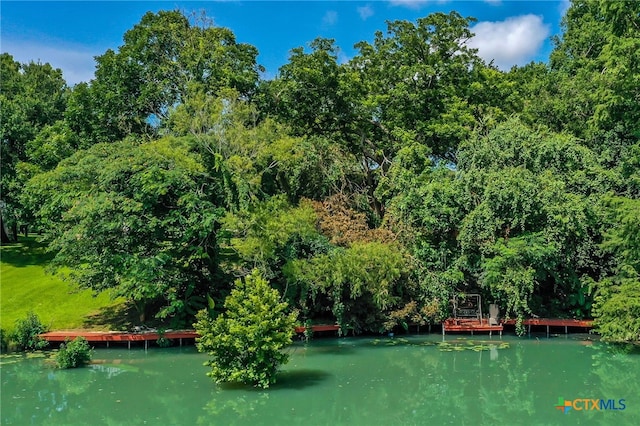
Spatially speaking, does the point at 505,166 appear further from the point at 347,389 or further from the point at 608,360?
the point at 347,389

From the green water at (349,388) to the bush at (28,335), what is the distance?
1319 mm

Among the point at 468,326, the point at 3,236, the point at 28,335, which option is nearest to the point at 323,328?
the point at 468,326

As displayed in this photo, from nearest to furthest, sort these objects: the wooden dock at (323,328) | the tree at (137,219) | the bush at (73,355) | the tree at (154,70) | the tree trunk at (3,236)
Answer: the bush at (73,355) → the tree at (137,219) → the wooden dock at (323,328) → the tree at (154,70) → the tree trunk at (3,236)

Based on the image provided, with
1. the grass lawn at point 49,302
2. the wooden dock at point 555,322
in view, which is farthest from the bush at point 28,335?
the wooden dock at point 555,322

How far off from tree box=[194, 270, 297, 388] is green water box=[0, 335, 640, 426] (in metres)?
0.52

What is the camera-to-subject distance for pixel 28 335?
18.6 m

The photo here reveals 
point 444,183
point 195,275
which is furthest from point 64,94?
point 444,183

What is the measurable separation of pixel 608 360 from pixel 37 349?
18637 mm

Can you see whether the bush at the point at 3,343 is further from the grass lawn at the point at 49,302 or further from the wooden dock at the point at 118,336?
the wooden dock at the point at 118,336

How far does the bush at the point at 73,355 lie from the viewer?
16.1 m

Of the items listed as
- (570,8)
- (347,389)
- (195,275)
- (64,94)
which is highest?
(570,8)

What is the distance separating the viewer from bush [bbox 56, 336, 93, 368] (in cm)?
1614

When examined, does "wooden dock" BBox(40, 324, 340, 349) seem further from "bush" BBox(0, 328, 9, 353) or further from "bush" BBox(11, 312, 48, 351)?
"bush" BBox(0, 328, 9, 353)

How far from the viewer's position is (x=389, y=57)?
27.7 metres
